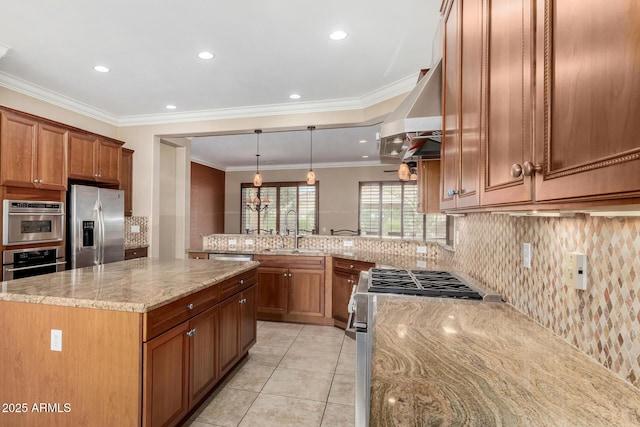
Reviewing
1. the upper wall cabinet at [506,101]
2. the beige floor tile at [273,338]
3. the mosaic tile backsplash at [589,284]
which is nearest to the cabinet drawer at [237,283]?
the beige floor tile at [273,338]

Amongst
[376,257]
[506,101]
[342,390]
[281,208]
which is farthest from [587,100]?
[281,208]

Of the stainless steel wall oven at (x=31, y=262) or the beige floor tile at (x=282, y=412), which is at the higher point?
the stainless steel wall oven at (x=31, y=262)

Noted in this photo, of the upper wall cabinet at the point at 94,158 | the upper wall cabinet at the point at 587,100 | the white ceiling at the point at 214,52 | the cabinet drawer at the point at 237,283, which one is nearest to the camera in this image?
the upper wall cabinet at the point at 587,100

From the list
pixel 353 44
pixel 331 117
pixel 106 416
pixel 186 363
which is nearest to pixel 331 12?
pixel 353 44

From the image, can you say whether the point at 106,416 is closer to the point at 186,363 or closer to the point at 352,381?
the point at 186,363

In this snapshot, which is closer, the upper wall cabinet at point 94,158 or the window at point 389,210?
the upper wall cabinet at point 94,158

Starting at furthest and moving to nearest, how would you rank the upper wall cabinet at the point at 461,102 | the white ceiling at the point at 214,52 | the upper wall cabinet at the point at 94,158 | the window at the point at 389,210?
the window at the point at 389,210 < the upper wall cabinet at the point at 94,158 < the white ceiling at the point at 214,52 < the upper wall cabinet at the point at 461,102

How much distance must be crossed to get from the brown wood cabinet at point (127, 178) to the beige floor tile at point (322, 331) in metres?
2.87

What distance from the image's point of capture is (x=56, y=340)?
1.69 m

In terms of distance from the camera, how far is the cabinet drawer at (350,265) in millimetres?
3447

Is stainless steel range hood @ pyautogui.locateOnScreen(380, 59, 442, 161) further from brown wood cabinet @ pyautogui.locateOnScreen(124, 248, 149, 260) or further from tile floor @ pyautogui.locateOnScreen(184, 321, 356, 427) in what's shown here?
brown wood cabinet @ pyautogui.locateOnScreen(124, 248, 149, 260)

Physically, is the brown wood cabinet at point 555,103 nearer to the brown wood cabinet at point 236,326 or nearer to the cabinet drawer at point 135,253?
the brown wood cabinet at point 236,326

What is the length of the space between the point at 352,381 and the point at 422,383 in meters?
2.03

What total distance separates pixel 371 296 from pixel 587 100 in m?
1.33
